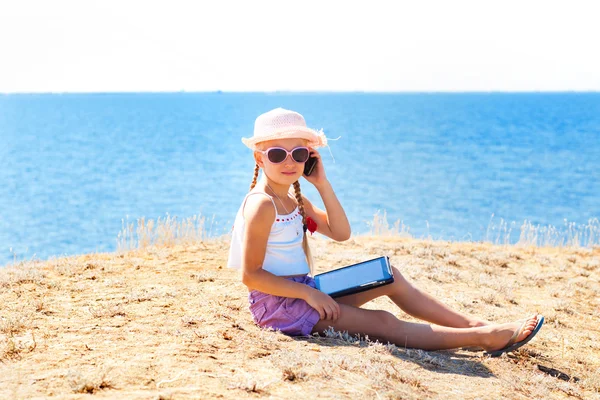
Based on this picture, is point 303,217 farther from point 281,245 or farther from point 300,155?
point 300,155

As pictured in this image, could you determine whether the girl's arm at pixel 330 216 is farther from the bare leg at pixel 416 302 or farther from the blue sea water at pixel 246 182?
the blue sea water at pixel 246 182

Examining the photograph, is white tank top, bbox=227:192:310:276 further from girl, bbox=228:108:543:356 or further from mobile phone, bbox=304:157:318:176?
mobile phone, bbox=304:157:318:176

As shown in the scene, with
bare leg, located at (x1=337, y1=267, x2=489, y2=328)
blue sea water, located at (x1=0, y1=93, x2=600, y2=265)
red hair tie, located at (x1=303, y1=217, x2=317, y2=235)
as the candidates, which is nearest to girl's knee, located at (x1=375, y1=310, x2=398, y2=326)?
bare leg, located at (x1=337, y1=267, x2=489, y2=328)

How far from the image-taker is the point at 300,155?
460 centimetres

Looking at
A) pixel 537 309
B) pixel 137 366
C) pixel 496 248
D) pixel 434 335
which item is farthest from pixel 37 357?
pixel 496 248

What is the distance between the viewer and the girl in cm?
451

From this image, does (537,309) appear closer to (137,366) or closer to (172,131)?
(137,366)

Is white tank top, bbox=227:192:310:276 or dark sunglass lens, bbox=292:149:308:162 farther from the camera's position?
white tank top, bbox=227:192:310:276

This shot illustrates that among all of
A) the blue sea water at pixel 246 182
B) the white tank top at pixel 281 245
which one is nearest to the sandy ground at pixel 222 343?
the white tank top at pixel 281 245

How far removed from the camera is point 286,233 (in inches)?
187

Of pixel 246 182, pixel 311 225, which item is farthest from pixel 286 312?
pixel 246 182

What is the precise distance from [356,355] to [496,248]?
245 inches

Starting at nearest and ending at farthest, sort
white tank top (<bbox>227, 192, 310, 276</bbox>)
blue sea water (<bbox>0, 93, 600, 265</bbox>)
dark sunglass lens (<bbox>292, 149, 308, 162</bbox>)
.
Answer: dark sunglass lens (<bbox>292, 149, 308, 162</bbox>)
white tank top (<bbox>227, 192, 310, 276</bbox>)
blue sea water (<bbox>0, 93, 600, 265</bbox>)

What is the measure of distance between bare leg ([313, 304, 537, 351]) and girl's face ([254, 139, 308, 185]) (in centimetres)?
104
